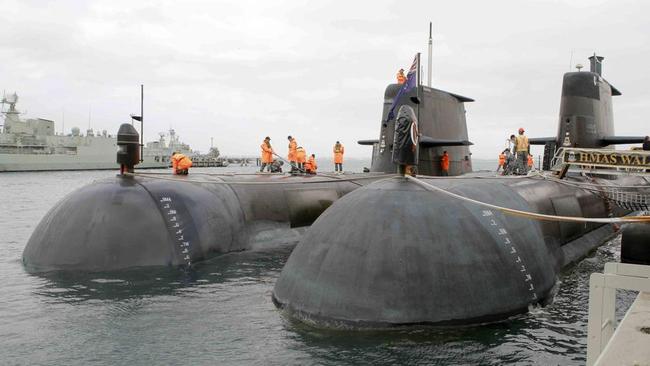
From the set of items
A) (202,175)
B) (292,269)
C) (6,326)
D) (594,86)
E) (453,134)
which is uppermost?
(594,86)

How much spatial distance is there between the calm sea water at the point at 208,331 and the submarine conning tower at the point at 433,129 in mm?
7116

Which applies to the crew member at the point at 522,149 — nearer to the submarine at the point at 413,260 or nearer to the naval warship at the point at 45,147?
the submarine at the point at 413,260

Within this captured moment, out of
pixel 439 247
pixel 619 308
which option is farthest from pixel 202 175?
pixel 619 308

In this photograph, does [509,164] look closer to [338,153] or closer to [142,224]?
[338,153]

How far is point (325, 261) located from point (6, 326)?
186 inches

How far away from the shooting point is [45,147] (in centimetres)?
7544

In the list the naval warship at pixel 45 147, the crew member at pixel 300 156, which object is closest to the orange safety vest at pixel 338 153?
the crew member at pixel 300 156

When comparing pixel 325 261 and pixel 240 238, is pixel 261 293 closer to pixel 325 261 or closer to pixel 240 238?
pixel 325 261

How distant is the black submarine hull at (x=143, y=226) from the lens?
1059cm

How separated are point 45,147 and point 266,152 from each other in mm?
67041

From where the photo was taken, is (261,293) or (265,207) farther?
(265,207)

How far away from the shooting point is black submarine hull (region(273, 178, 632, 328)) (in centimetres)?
711

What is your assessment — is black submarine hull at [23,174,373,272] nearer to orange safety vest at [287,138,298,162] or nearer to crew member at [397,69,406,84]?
crew member at [397,69,406,84]

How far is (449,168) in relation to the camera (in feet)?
59.7
